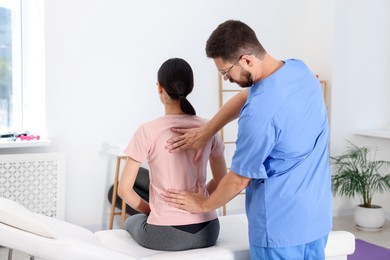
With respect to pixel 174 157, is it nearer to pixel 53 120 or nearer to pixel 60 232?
pixel 60 232

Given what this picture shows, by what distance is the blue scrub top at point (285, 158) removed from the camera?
1.77m

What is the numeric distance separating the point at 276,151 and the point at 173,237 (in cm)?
58

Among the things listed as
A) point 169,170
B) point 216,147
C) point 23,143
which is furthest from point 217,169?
point 23,143

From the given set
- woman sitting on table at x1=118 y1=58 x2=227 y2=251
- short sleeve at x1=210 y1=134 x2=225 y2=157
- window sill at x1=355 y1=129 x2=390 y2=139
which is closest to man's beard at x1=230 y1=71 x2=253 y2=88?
woman sitting on table at x1=118 y1=58 x2=227 y2=251

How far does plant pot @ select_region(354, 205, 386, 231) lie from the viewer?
175 inches

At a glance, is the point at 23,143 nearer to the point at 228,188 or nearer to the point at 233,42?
the point at 228,188

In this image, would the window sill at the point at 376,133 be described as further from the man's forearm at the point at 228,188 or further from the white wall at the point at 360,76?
the man's forearm at the point at 228,188

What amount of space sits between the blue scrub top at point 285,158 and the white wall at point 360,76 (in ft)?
10.1

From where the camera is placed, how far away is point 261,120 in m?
1.75

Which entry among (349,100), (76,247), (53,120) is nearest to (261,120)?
(76,247)

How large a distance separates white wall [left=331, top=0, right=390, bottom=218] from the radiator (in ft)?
8.18

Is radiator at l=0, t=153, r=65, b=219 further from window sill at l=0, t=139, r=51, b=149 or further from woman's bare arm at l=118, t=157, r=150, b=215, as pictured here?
woman's bare arm at l=118, t=157, r=150, b=215

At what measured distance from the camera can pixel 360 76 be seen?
498 centimetres

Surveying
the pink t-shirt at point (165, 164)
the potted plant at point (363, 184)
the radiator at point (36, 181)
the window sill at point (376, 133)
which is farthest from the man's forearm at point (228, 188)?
the window sill at point (376, 133)
